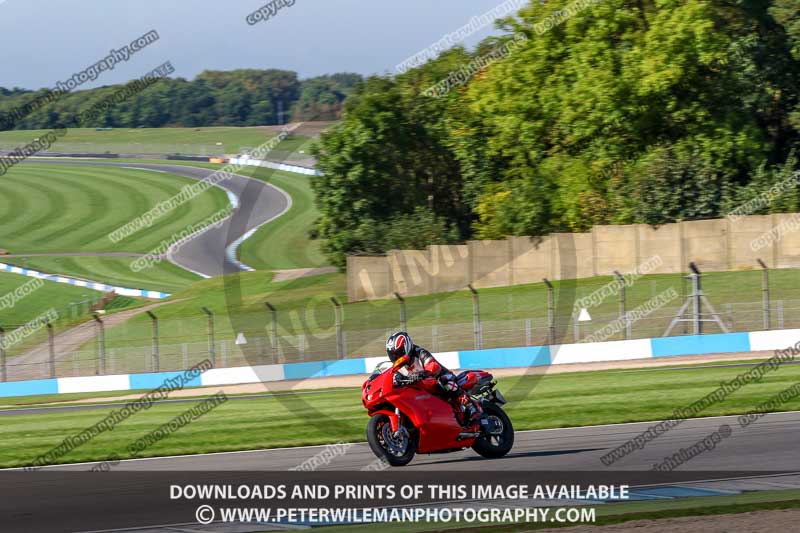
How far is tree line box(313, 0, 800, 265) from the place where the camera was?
43.1 m

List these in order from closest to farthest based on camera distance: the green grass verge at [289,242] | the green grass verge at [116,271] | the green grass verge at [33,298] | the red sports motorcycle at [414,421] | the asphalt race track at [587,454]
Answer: the asphalt race track at [587,454]
the red sports motorcycle at [414,421]
the green grass verge at [33,298]
the green grass verge at [116,271]
the green grass verge at [289,242]

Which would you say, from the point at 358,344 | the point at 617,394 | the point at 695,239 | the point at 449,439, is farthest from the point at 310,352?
the point at 449,439

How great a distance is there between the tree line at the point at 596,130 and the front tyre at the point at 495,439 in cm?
3119

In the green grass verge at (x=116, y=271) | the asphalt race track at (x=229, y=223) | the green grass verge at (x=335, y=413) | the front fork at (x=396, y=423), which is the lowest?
the green grass verge at (x=335, y=413)

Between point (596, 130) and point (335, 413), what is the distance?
27.8 m

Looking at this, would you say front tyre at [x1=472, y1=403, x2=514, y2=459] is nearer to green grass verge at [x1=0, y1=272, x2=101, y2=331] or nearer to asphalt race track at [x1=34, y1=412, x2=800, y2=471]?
asphalt race track at [x1=34, y1=412, x2=800, y2=471]

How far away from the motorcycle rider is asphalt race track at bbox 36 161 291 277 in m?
52.1

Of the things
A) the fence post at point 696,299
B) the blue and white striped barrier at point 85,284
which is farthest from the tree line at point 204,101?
the fence post at point 696,299

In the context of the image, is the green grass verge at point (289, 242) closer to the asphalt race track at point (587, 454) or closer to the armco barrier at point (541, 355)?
the armco barrier at point (541, 355)

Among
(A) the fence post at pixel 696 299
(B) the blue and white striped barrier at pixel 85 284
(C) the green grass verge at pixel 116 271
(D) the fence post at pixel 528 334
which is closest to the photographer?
(A) the fence post at pixel 696 299

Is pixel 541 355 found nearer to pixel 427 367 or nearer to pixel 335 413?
pixel 335 413

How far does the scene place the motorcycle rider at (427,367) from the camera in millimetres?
12539

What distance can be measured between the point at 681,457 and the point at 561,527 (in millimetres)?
3870

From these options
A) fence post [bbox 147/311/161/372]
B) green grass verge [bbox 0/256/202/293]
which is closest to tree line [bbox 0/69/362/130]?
green grass verge [bbox 0/256/202/293]
